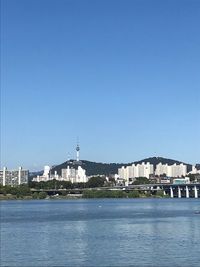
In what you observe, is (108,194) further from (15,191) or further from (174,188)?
(15,191)

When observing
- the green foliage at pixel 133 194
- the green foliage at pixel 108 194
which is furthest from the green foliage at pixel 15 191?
the green foliage at pixel 133 194

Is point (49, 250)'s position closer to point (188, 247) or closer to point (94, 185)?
point (188, 247)

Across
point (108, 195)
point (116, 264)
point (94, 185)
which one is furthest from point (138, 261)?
point (94, 185)

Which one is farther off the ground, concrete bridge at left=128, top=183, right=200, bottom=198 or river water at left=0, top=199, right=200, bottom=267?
concrete bridge at left=128, top=183, right=200, bottom=198

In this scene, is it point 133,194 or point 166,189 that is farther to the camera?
point 166,189

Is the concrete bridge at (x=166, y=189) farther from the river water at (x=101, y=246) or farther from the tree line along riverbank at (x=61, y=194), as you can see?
the river water at (x=101, y=246)

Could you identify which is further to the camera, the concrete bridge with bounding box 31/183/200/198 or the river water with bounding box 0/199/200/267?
the concrete bridge with bounding box 31/183/200/198

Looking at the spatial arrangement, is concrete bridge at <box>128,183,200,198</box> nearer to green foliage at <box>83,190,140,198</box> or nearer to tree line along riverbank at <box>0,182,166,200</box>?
tree line along riverbank at <box>0,182,166,200</box>

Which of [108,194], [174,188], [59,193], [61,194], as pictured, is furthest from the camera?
[174,188]

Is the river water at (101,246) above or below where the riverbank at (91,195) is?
below

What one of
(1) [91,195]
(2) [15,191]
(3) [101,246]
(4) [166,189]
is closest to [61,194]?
(1) [91,195]

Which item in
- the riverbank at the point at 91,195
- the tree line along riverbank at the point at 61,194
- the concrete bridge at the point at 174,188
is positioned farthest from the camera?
the concrete bridge at the point at 174,188

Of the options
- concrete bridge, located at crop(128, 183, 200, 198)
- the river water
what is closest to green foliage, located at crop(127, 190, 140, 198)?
concrete bridge, located at crop(128, 183, 200, 198)

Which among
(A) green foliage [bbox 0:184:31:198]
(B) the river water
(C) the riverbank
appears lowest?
(B) the river water
